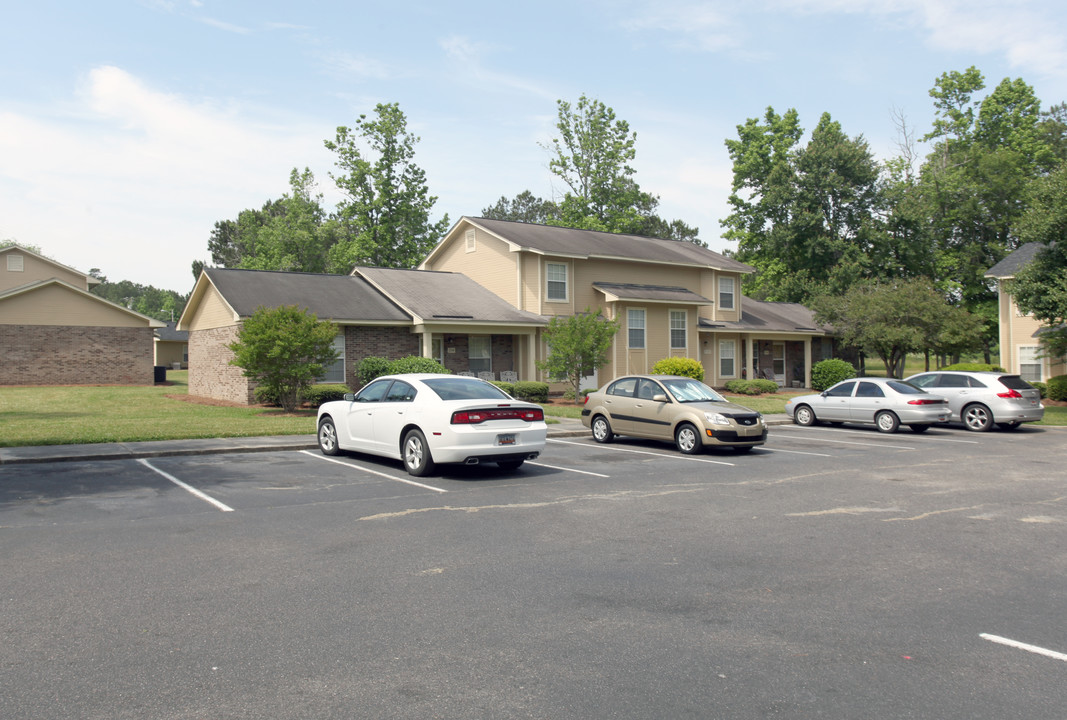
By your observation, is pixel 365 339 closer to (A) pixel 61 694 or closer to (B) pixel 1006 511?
(B) pixel 1006 511

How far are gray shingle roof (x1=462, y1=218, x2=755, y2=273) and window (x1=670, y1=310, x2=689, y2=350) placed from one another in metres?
2.39

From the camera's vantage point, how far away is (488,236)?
32.9 meters

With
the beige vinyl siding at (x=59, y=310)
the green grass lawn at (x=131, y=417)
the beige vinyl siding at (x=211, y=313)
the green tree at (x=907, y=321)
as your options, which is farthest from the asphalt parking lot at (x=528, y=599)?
the beige vinyl siding at (x=59, y=310)

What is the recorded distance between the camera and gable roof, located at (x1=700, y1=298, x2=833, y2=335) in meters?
35.9

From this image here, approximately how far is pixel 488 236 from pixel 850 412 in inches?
689

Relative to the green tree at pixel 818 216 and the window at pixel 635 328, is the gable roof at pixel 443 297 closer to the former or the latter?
the window at pixel 635 328

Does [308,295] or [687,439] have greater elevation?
[308,295]

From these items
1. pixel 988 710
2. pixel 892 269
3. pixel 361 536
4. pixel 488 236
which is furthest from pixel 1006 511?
pixel 892 269

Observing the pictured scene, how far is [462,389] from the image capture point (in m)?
12.1

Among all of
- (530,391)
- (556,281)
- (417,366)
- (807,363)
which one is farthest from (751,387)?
(417,366)

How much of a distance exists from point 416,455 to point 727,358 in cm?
2748

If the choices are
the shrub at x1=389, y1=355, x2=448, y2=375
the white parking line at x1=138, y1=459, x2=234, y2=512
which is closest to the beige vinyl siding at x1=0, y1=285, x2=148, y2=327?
the shrub at x1=389, y1=355, x2=448, y2=375

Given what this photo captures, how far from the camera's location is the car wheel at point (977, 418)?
20172 millimetres

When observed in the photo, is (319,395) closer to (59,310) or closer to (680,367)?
(680,367)
